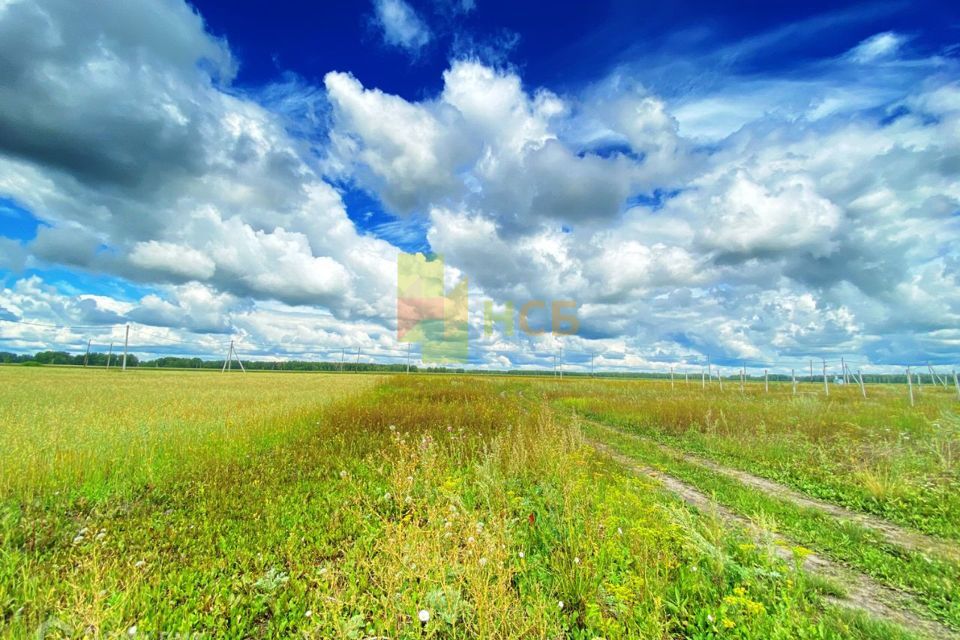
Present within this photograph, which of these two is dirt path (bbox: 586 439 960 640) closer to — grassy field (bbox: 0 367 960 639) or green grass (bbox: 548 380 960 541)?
grassy field (bbox: 0 367 960 639)

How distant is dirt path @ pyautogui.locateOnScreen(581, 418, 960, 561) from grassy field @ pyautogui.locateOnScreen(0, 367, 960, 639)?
0.25 meters

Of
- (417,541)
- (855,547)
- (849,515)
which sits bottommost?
(849,515)

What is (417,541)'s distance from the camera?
398 centimetres

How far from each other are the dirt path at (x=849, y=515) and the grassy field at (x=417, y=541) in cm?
25

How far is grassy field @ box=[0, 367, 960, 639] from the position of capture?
10.7ft

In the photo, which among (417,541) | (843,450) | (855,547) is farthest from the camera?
(843,450)

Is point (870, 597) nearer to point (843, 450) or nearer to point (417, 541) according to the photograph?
point (417, 541)

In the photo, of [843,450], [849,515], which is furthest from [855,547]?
[843,450]

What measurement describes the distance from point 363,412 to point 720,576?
9.94 meters

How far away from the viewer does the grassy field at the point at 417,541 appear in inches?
128

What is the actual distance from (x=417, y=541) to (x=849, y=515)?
7.48 meters

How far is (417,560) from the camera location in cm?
362

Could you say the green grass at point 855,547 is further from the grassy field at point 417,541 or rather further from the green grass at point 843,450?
the green grass at point 843,450

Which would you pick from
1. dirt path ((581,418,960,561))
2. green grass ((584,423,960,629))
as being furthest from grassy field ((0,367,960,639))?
dirt path ((581,418,960,561))
